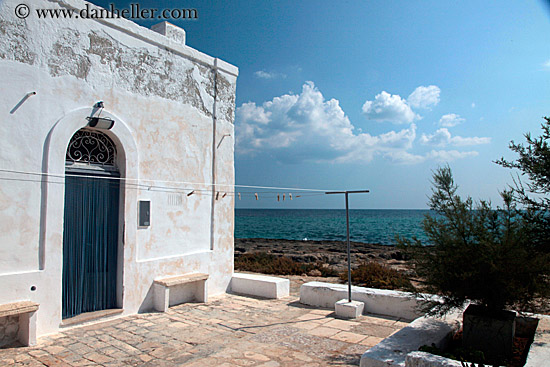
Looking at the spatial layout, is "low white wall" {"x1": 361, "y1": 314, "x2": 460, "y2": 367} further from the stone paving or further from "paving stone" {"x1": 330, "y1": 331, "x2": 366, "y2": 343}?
"paving stone" {"x1": 330, "y1": 331, "x2": 366, "y2": 343}

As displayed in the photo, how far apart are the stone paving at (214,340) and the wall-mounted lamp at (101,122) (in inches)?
129

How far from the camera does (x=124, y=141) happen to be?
22.9 feet

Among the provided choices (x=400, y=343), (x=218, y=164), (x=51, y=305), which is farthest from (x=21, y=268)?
(x=400, y=343)

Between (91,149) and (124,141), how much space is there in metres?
0.56

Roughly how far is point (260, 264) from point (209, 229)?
21.1ft

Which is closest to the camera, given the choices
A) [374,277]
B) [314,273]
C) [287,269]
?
[374,277]

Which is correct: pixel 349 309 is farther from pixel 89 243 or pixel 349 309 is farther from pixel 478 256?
pixel 89 243

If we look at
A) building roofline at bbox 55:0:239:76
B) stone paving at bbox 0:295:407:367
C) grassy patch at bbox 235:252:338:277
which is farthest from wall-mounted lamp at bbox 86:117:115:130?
grassy patch at bbox 235:252:338:277

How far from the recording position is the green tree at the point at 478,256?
14.9 ft

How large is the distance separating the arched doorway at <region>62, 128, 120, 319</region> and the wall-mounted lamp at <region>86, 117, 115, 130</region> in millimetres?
294

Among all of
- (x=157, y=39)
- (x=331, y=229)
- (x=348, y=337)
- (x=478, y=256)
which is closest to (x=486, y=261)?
(x=478, y=256)

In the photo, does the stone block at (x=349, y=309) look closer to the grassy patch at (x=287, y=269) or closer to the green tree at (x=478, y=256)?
the green tree at (x=478, y=256)

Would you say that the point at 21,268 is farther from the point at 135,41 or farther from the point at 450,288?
the point at 450,288

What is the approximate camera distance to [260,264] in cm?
1482
